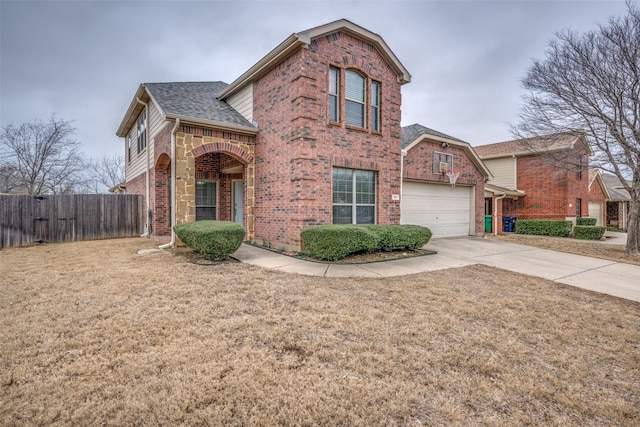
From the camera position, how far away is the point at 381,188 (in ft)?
31.3

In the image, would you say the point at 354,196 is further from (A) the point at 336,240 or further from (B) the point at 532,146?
(B) the point at 532,146

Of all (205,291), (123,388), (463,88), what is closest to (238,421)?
(123,388)

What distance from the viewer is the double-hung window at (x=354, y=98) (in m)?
8.95

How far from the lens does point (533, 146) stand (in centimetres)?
1431

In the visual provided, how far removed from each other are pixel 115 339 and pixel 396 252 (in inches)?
282

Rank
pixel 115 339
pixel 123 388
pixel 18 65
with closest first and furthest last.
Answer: pixel 123 388 → pixel 115 339 → pixel 18 65

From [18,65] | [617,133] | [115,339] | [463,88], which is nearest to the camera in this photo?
[115,339]

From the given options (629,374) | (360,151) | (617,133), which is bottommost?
(629,374)

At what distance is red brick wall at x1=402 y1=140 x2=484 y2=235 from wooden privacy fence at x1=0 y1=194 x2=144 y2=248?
451 inches

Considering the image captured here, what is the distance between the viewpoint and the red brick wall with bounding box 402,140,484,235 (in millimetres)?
11727

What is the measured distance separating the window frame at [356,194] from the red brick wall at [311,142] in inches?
7.0

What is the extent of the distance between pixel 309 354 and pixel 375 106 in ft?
27.6

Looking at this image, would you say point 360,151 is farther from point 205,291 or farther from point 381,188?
point 205,291

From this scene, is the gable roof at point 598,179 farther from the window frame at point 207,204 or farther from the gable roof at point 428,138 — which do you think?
the window frame at point 207,204
